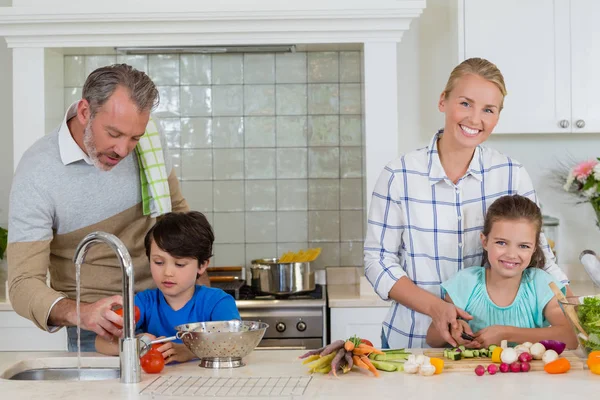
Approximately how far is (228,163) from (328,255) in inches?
26.8

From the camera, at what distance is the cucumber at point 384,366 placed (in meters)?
1.96

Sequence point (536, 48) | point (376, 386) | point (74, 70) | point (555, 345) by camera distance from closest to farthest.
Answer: point (376, 386)
point (555, 345)
point (536, 48)
point (74, 70)

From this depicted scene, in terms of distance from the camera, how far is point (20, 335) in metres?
3.52

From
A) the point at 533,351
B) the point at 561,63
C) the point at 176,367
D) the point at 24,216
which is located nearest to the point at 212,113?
the point at 561,63

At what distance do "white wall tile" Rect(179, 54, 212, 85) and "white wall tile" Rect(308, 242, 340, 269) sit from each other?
3.27 feet

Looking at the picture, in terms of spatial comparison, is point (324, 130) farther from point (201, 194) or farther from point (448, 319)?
point (448, 319)

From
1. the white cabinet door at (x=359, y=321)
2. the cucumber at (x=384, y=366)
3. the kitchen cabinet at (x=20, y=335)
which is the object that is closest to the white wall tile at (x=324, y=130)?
the white cabinet door at (x=359, y=321)

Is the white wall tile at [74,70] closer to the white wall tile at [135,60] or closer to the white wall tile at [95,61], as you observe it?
the white wall tile at [95,61]

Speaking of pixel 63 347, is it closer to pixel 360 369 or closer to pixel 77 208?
pixel 77 208

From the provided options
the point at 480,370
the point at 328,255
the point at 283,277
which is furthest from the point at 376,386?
the point at 328,255

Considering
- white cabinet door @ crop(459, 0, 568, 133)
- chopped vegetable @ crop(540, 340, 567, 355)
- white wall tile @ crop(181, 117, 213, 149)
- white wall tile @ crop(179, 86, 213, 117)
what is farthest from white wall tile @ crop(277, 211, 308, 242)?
chopped vegetable @ crop(540, 340, 567, 355)

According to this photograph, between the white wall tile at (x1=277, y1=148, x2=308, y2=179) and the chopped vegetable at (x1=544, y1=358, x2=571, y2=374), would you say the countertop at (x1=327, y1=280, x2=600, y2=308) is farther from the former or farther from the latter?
the chopped vegetable at (x1=544, y1=358, x2=571, y2=374)

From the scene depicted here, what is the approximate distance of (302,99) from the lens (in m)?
4.17

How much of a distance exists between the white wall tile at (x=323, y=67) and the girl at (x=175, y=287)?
1891 mm
